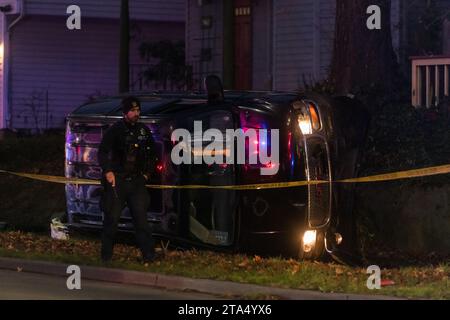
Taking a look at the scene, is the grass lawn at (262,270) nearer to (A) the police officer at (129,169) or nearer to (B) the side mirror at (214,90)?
(A) the police officer at (129,169)

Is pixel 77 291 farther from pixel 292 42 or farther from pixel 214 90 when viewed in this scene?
pixel 292 42

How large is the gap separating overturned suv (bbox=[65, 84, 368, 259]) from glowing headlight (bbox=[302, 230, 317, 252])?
11mm

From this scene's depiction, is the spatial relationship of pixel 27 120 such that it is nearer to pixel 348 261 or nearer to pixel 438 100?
pixel 438 100

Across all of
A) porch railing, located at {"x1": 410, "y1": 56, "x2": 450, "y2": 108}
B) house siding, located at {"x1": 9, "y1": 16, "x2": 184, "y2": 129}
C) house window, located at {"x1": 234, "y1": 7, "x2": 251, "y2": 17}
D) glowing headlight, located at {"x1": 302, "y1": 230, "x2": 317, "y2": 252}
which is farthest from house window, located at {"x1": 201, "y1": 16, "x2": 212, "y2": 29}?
glowing headlight, located at {"x1": 302, "y1": 230, "x2": 317, "y2": 252}

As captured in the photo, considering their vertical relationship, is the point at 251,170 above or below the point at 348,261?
above

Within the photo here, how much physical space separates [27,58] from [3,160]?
6713mm

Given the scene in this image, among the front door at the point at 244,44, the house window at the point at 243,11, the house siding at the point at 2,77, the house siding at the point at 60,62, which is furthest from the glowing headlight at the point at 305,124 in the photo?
the house siding at the point at 2,77

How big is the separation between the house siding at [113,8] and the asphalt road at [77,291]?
46.0 feet

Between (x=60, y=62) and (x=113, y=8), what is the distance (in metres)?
2.19

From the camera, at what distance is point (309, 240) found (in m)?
9.66

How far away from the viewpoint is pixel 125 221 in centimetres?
1044

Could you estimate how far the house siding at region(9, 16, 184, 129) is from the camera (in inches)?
911
